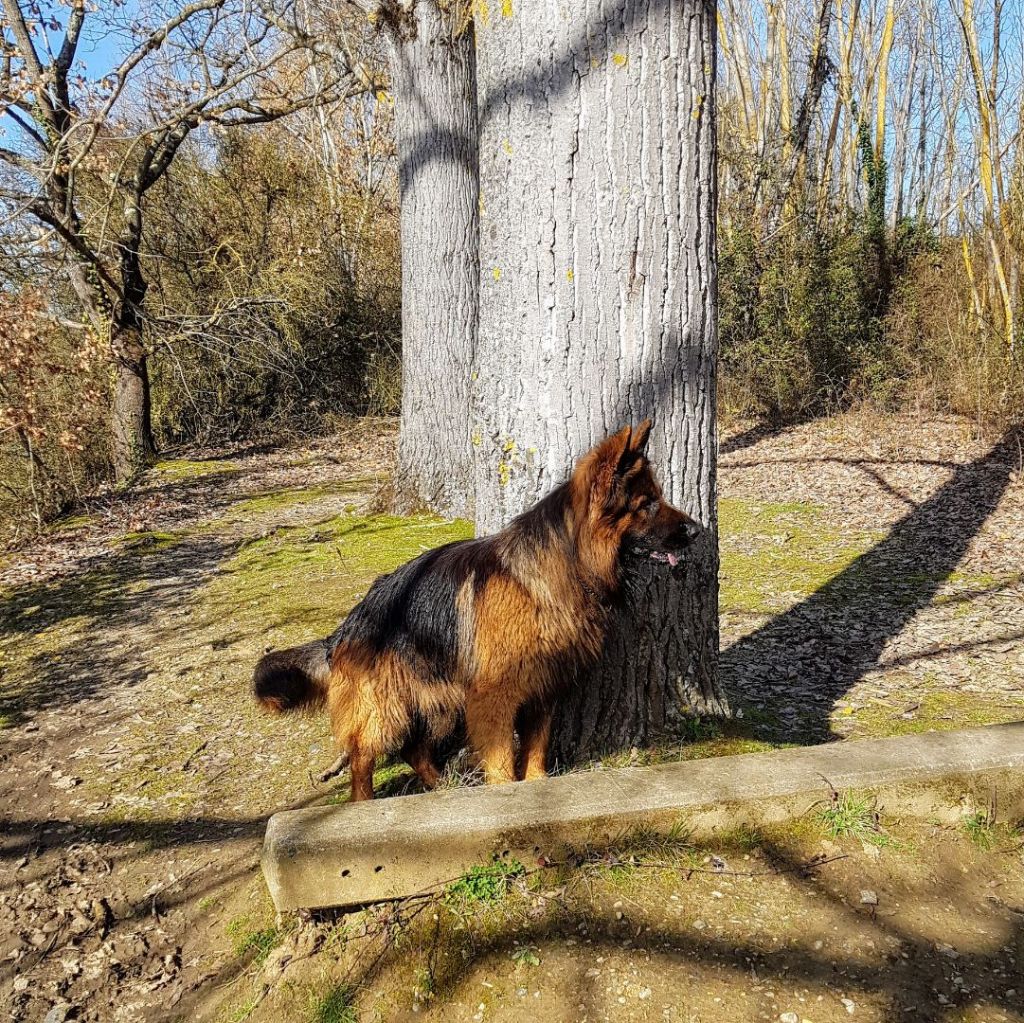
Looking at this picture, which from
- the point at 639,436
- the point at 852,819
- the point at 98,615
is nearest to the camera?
the point at 852,819

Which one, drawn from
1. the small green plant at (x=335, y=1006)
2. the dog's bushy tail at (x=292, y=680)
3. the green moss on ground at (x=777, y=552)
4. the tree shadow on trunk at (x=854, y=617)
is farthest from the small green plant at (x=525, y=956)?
the green moss on ground at (x=777, y=552)

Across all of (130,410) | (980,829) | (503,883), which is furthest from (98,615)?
(130,410)

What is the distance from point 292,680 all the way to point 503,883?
148 cm

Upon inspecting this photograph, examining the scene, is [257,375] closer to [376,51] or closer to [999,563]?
[376,51]

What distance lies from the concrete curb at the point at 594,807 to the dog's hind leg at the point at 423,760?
78 centimetres

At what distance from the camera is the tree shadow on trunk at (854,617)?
5.08 m

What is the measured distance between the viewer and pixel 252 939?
2902mm

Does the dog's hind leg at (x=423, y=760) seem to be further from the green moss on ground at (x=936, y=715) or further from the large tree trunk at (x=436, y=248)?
the large tree trunk at (x=436, y=248)

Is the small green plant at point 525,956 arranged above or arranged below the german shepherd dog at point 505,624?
below

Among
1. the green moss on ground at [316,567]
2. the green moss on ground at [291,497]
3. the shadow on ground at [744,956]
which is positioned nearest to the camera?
the shadow on ground at [744,956]

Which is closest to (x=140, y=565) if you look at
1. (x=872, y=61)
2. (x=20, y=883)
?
(x=20, y=883)

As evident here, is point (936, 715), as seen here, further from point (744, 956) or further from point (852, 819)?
point (744, 956)

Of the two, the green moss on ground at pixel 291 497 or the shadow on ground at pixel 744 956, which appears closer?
the shadow on ground at pixel 744 956

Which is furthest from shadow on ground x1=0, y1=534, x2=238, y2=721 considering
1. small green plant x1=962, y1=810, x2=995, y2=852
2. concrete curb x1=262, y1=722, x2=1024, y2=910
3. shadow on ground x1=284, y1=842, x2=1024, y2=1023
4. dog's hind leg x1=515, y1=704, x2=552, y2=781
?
small green plant x1=962, y1=810, x2=995, y2=852
